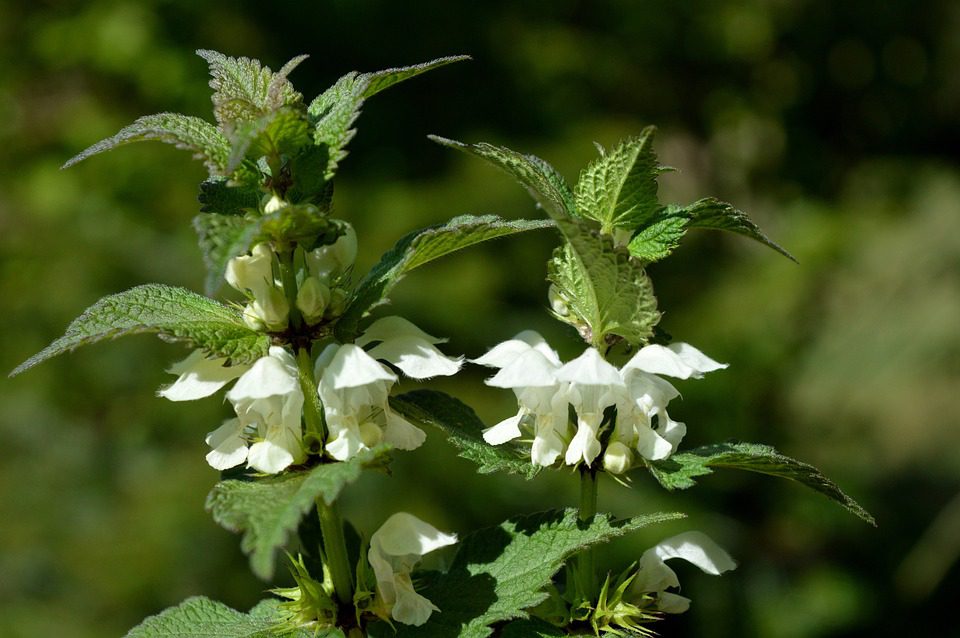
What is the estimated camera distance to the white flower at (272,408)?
798 mm

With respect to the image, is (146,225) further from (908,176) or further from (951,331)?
(908,176)

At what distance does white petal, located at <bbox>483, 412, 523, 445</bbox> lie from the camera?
3.05 feet

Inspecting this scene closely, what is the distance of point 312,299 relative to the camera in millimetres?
843

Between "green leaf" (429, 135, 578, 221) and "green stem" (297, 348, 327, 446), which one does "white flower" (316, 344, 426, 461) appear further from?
"green leaf" (429, 135, 578, 221)

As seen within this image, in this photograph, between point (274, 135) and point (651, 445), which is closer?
point (274, 135)

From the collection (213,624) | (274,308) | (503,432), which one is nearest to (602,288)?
(503,432)

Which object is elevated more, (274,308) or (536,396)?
(274,308)

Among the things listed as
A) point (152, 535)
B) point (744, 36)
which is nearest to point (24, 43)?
point (152, 535)

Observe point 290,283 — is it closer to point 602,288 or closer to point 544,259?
point 602,288

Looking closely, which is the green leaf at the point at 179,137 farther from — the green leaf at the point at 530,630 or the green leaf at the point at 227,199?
the green leaf at the point at 530,630

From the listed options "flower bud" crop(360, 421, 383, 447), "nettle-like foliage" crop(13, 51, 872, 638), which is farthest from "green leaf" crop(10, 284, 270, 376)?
"flower bud" crop(360, 421, 383, 447)

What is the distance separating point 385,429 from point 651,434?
9.5 inches

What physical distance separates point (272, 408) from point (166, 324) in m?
0.11

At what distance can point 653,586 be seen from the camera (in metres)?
1.01
